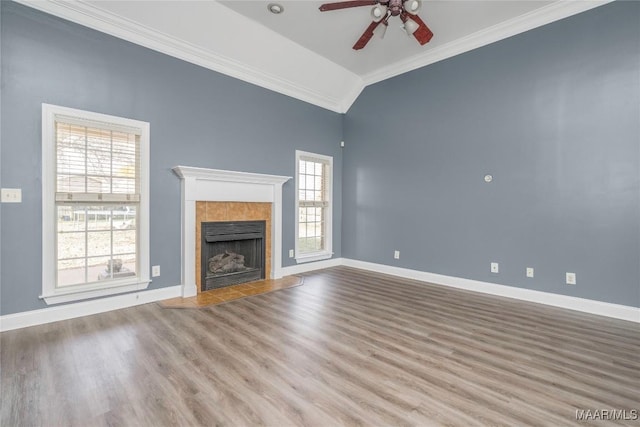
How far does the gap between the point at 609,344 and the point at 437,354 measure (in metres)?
1.59

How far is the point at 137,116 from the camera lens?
3387mm

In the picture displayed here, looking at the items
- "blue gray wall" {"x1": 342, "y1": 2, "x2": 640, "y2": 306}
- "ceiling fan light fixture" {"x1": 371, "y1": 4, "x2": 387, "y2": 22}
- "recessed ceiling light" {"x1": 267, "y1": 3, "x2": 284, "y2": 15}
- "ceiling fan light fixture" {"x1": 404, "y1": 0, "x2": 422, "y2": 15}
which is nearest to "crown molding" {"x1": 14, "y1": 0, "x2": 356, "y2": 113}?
"recessed ceiling light" {"x1": 267, "y1": 3, "x2": 284, "y2": 15}

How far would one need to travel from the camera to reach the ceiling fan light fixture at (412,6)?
2.74 metres

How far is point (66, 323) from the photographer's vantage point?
9.36 feet

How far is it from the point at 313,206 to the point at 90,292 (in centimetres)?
349

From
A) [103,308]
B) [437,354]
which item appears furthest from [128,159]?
[437,354]

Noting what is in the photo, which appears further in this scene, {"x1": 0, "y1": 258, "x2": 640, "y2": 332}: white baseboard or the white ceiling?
the white ceiling

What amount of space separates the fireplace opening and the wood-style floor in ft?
2.61

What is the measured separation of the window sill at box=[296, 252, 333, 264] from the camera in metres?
5.16

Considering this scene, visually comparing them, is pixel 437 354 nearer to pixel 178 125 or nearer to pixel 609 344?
pixel 609 344

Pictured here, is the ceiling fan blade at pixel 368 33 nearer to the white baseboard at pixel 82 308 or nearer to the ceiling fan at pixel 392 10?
the ceiling fan at pixel 392 10

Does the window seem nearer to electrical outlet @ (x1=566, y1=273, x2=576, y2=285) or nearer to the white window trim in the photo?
the white window trim

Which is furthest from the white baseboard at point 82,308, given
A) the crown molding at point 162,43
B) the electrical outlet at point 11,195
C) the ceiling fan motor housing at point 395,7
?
the ceiling fan motor housing at point 395,7

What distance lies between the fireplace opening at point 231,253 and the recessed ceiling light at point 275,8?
9.23 feet
